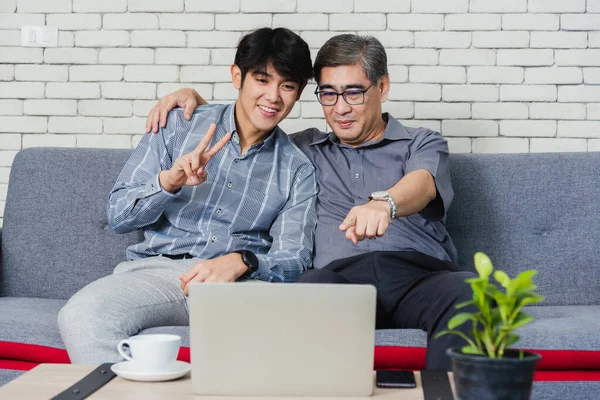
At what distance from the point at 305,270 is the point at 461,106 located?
120 cm

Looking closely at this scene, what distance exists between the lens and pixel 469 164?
265cm

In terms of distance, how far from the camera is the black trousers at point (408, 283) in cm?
203

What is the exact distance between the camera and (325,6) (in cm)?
320

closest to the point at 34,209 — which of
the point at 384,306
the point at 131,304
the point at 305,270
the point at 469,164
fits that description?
the point at 131,304

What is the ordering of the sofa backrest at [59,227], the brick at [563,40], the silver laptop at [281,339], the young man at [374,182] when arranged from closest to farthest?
the silver laptop at [281,339] → the young man at [374,182] → the sofa backrest at [59,227] → the brick at [563,40]

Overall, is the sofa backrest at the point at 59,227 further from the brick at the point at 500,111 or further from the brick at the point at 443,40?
the brick at the point at 500,111

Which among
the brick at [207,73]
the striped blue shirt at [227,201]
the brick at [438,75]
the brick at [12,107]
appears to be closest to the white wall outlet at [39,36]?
the brick at [12,107]

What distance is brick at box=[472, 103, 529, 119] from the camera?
3.20m

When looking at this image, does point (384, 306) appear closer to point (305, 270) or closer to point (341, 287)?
point (305, 270)

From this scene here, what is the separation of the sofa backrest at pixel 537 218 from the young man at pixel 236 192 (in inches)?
21.1

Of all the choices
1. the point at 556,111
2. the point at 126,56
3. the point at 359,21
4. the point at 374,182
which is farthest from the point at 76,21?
the point at 556,111

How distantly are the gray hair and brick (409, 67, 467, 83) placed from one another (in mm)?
693

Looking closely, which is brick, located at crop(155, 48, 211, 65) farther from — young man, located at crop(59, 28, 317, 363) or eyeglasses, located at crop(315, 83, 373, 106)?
eyeglasses, located at crop(315, 83, 373, 106)

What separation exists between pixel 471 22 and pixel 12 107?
6.31 feet
